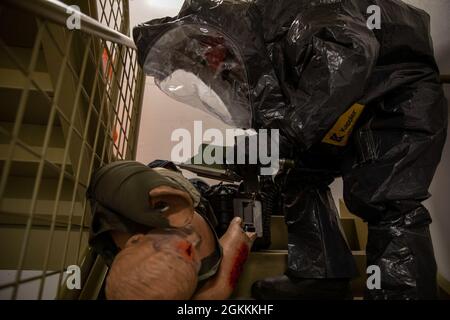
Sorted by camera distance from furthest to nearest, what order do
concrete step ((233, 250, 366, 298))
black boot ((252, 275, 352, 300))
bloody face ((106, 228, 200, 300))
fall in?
1. concrete step ((233, 250, 366, 298))
2. black boot ((252, 275, 352, 300))
3. bloody face ((106, 228, 200, 300))

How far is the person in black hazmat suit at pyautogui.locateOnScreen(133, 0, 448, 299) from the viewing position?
2.29 ft

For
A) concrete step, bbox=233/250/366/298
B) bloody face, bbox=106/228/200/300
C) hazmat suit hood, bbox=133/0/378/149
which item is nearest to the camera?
bloody face, bbox=106/228/200/300

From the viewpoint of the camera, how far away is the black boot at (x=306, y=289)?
896 mm

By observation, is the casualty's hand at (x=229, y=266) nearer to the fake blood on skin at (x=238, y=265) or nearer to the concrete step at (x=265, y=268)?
the fake blood on skin at (x=238, y=265)

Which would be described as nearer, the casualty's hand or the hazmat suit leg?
the casualty's hand

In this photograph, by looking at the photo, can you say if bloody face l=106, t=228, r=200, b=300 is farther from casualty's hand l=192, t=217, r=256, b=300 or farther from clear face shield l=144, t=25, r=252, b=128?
clear face shield l=144, t=25, r=252, b=128

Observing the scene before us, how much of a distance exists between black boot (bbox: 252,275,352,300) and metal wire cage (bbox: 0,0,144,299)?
525mm

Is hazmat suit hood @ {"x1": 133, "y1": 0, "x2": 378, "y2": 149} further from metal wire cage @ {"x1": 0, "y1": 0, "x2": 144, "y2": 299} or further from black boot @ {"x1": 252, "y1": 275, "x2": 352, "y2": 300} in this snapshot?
black boot @ {"x1": 252, "y1": 275, "x2": 352, "y2": 300}

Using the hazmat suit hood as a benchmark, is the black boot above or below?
below

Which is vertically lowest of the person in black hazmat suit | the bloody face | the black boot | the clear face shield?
the black boot

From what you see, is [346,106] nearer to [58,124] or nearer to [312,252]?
[312,252]

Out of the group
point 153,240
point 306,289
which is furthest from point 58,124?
point 306,289

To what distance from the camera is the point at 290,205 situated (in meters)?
1.06

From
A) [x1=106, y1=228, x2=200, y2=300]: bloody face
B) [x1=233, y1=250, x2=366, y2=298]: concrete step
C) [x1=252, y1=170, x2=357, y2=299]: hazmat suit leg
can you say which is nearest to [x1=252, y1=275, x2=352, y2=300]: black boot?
[x1=252, y1=170, x2=357, y2=299]: hazmat suit leg
